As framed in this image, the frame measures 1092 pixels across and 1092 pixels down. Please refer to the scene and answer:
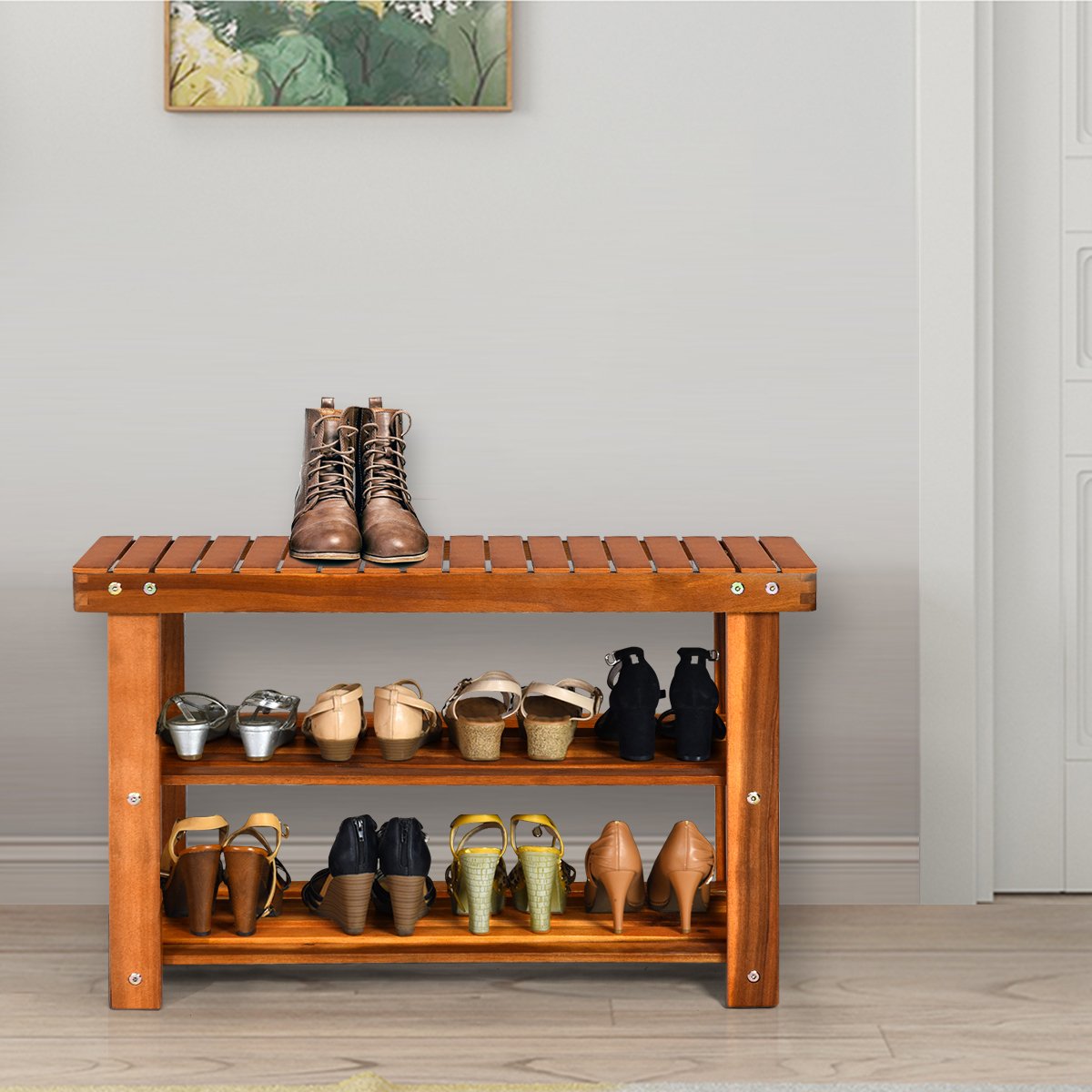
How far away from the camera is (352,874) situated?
81.0 inches

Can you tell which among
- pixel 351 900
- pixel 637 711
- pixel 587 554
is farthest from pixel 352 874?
pixel 587 554

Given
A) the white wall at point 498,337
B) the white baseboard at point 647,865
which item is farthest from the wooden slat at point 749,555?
the white baseboard at point 647,865

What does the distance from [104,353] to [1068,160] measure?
5.55 feet

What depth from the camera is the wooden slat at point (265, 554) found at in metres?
1.97

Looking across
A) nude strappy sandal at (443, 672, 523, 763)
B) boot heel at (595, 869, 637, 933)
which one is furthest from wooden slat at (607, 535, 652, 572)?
boot heel at (595, 869, 637, 933)

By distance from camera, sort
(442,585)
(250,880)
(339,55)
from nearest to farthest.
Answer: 1. (442,585)
2. (250,880)
3. (339,55)

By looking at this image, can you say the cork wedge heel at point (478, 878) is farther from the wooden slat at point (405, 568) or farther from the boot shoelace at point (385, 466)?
the boot shoelace at point (385, 466)

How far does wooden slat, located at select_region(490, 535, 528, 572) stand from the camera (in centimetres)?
199

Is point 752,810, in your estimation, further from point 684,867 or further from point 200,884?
point 200,884

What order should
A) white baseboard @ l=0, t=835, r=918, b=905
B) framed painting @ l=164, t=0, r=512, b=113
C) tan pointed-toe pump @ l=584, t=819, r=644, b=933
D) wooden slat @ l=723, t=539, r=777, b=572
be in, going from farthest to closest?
white baseboard @ l=0, t=835, r=918, b=905 → framed painting @ l=164, t=0, r=512, b=113 → tan pointed-toe pump @ l=584, t=819, r=644, b=933 → wooden slat @ l=723, t=539, r=777, b=572

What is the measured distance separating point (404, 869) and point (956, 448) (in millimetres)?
1168

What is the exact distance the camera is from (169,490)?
95.3 inches

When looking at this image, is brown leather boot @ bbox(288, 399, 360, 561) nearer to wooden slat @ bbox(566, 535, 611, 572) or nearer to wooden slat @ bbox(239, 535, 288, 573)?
wooden slat @ bbox(239, 535, 288, 573)

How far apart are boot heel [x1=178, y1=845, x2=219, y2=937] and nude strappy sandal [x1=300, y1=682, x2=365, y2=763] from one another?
23 cm
